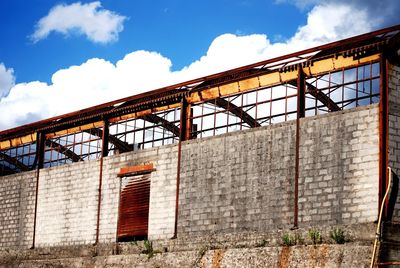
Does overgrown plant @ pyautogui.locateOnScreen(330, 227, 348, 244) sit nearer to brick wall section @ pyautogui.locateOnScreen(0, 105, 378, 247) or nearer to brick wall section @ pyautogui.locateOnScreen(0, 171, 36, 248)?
brick wall section @ pyautogui.locateOnScreen(0, 105, 378, 247)

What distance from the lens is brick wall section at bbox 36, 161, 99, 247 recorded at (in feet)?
85.0

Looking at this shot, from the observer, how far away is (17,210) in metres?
29.1

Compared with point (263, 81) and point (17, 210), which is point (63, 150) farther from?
point (263, 81)

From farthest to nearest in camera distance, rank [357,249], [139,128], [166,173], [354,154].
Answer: [139,128], [166,173], [354,154], [357,249]

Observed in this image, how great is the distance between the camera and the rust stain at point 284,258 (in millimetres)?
18234

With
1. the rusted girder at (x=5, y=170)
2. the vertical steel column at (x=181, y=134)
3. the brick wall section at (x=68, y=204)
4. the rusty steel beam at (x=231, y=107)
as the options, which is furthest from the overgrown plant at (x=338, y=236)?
the rusted girder at (x=5, y=170)

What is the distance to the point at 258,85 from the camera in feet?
71.1

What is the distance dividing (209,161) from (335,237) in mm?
5453

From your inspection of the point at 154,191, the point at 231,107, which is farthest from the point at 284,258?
the point at 154,191

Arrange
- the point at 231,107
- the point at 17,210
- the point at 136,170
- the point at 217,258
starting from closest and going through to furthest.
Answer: the point at 217,258, the point at 231,107, the point at 136,170, the point at 17,210

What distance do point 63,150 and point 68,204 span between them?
378 cm

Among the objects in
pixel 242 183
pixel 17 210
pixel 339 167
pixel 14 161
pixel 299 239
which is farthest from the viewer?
pixel 14 161

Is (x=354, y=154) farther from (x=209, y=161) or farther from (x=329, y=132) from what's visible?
(x=209, y=161)

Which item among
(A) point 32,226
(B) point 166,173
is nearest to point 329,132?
(B) point 166,173
